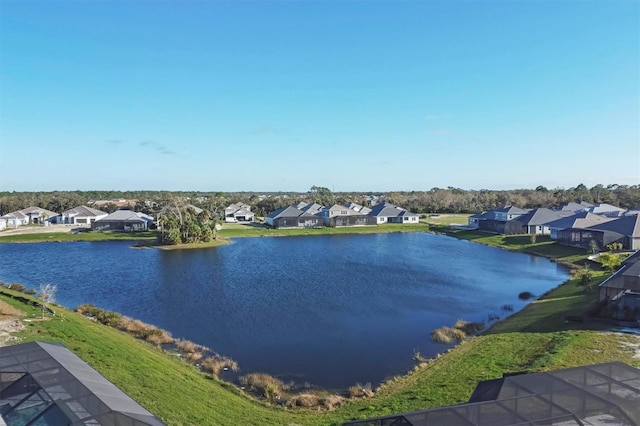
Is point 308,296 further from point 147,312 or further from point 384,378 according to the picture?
point 384,378

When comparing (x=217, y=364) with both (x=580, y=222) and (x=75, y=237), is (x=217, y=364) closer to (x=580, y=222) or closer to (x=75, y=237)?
(x=580, y=222)

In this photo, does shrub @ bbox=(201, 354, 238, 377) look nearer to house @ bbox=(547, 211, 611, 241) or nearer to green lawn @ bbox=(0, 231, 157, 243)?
house @ bbox=(547, 211, 611, 241)

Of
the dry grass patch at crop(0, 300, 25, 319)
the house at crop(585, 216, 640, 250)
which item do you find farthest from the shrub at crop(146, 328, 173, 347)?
the house at crop(585, 216, 640, 250)

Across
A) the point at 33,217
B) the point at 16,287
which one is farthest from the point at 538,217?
the point at 33,217

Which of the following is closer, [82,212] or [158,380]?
[158,380]

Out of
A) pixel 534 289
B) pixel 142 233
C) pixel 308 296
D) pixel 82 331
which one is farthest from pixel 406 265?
pixel 142 233

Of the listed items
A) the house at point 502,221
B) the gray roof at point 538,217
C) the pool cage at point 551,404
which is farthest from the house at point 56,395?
the house at point 502,221
